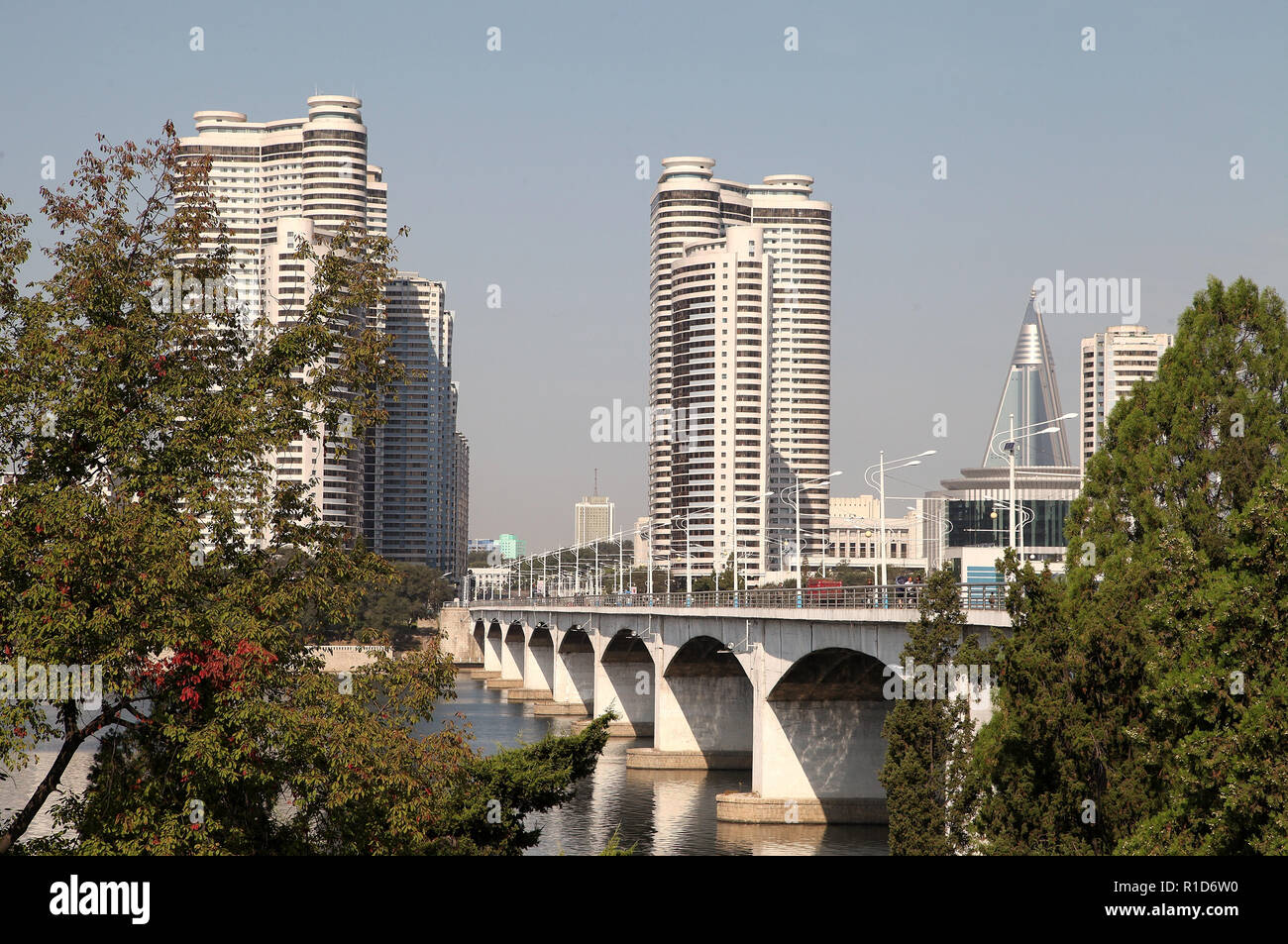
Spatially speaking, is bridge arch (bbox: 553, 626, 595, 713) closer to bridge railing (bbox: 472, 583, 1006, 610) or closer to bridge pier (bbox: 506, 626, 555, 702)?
bridge pier (bbox: 506, 626, 555, 702)

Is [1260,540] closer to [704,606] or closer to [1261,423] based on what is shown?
[1261,423]

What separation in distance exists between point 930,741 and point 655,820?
24678 millimetres

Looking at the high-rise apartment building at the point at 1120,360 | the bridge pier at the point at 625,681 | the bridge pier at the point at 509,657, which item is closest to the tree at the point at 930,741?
the bridge pier at the point at 625,681

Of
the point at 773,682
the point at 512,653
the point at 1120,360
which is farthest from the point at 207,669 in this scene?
the point at 1120,360

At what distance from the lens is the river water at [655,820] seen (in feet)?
163

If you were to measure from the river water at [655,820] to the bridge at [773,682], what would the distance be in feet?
5.04

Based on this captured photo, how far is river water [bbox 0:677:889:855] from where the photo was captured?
49.7 meters

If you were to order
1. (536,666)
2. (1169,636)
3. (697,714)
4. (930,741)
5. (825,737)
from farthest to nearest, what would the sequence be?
(536,666), (697,714), (825,737), (930,741), (1169,636)

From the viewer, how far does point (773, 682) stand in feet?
193

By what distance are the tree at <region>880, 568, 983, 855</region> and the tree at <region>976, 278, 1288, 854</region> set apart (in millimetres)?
3798

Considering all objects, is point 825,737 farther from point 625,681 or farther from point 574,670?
point 574,670

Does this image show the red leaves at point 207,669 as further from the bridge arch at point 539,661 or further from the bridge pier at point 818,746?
the bridge arch at point 539,661

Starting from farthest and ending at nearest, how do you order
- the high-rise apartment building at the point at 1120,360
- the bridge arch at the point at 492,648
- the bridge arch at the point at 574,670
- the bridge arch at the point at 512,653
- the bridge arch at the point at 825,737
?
the high-rise apartment building at the point at 1120,360, the bridge arch at the point at 492,648, the bridge arch at the point at 512,653, the bridge arch at the point at 574,670, the bridge arch at the point at 825,737
